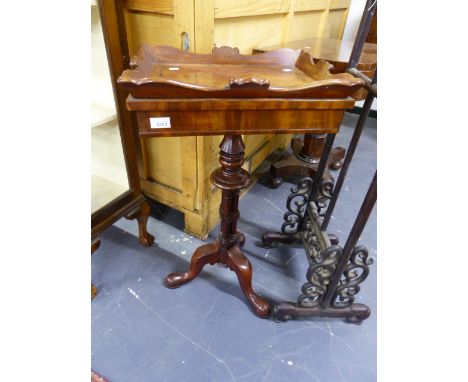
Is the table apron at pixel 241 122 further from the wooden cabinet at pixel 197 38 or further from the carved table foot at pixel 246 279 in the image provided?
the carved table foot at pixel 246 279

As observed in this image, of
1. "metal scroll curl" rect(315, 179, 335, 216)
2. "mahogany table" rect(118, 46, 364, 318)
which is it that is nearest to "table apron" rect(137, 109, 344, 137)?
"mahogany table" rect(118, 46, 364, 318)

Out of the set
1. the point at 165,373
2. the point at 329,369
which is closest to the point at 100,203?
the point at 165,373

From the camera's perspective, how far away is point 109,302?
1.07 metres

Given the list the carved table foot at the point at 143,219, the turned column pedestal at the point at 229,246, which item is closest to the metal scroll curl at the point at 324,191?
the turned column pedestal at the point at 229,246

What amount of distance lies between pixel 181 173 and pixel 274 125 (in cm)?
69

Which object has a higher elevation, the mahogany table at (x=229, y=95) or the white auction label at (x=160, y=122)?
the mahogany table at (x=229, y=95)

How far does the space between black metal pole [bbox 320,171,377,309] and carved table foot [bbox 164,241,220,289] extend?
41 centimetres

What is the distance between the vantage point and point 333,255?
969 millimetres

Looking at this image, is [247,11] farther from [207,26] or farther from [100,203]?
[100,203]

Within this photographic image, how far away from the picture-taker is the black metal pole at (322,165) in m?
1.02

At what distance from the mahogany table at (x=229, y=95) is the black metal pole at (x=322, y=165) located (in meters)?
0.32

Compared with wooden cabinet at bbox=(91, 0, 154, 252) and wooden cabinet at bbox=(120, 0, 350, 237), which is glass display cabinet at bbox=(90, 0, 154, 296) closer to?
wooden cabinet at bbox=(91, 0, 154, 252)

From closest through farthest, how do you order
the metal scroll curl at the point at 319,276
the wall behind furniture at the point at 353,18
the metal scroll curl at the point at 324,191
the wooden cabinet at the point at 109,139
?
1. the wooden cabinet at the point at 109,139
2. the metal scroll curl at the point at 319,276
3. the metal scroll curl at the point at 324,191
4. the wall behind furniture at the point at 353,18

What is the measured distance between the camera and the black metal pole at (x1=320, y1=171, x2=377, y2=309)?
2.50ft
